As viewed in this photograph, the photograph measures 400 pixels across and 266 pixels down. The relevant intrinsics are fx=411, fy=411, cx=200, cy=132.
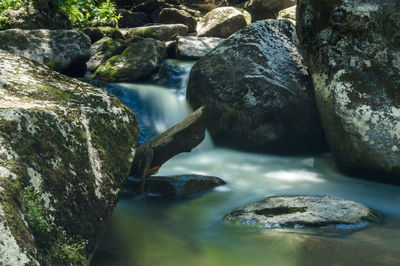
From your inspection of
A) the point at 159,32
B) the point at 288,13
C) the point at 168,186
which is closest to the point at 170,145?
the point at 168,186

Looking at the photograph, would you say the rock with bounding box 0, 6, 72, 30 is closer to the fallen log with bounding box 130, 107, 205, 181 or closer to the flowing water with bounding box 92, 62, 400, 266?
the flowing water with bounding box 92, 62, 400, 266

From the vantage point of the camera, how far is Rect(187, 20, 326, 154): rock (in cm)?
644

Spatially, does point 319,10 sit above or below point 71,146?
above

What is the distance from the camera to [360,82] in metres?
5.25

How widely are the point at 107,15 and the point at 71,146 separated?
947 cm

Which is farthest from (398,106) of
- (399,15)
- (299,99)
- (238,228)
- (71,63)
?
(71,63)

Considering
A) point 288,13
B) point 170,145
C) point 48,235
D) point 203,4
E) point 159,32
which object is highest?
point 203,4

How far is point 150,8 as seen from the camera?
15.9 meters

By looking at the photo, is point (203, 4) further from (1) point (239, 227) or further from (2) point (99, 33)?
(1) point (239, 227)

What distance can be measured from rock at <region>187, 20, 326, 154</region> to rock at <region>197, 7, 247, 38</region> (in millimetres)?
5949

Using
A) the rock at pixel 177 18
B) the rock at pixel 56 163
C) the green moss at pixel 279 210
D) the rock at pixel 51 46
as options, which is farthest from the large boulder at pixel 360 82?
the rock at pixel 177 18

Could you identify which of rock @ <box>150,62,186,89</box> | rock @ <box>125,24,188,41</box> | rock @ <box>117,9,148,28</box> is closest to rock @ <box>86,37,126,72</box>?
rock @ <box>150,62,186,89</box>

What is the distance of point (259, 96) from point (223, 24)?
6.95 metres

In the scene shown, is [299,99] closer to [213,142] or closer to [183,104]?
[213,142]
